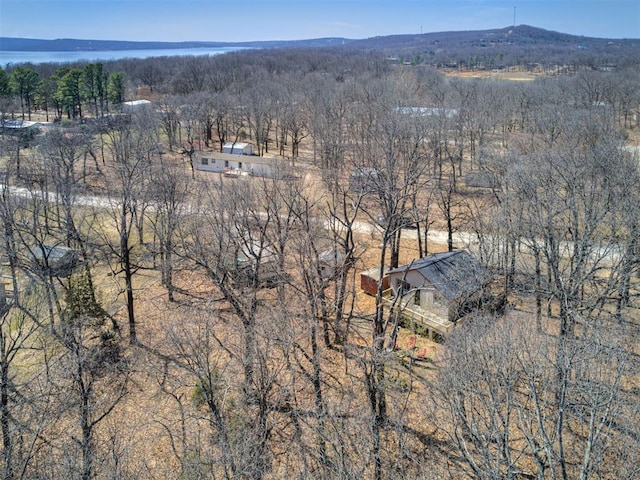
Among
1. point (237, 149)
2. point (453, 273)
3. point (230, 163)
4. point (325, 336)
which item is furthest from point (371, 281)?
point (237, 149)

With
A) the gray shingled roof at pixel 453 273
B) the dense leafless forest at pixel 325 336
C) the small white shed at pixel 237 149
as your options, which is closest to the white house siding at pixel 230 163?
the small white shed at pixel 237 149

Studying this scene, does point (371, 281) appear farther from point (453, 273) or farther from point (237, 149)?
point (237, 149)

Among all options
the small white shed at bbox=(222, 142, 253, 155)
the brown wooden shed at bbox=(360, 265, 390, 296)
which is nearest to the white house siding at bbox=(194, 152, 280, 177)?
the small white shed at bbox=(222, 142, 253, 155)

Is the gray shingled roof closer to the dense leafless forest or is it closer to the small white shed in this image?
the dense leafless forest

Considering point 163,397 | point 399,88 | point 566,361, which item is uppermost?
point 399,88

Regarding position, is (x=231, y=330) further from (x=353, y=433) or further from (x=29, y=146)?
(x=29, y=146)

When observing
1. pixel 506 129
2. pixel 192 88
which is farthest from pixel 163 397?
pixel 192 88

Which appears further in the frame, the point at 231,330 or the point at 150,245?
the point at 150,245

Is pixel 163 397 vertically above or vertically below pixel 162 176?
below

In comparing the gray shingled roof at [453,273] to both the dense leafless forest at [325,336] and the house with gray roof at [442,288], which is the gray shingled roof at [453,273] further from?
the dense leafless forest at [325,336]

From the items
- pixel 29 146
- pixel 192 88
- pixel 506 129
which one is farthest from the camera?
pixel 192 88
